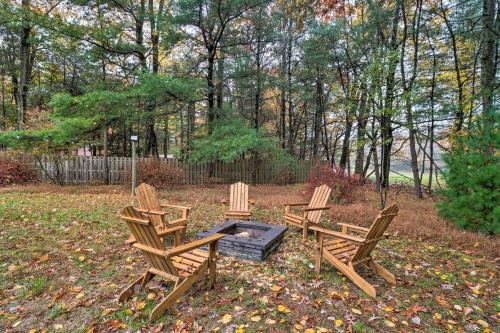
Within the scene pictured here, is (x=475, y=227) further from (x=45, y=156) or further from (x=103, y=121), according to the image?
(x=45, y=156)

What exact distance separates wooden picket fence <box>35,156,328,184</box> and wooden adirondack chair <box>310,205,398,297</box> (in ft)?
23.4

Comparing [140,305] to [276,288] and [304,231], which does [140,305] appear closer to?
[276,288]

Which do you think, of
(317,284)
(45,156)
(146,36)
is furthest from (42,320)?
(146,36)

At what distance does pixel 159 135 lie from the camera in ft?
58.7

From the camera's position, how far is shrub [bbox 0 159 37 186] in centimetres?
823

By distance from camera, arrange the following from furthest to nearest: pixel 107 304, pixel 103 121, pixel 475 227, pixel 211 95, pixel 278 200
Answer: pixel 211 95 → pixel 103 121 → pixel 278 200 → pixel 475 227 → pixel 107 304

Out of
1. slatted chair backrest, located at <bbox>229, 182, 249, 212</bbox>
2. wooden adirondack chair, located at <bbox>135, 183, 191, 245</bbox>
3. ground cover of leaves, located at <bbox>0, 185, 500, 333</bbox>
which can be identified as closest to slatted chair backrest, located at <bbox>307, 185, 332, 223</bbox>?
ground cover of leaves, located at <bbox>0, 185, 500, 333</bbox>

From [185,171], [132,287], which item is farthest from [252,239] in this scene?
[185,171]

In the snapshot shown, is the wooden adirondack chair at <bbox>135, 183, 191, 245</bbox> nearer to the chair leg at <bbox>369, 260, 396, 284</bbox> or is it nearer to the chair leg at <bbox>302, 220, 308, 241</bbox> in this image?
the chair leg at <bbox>302, 220, 308, 241</bbox>

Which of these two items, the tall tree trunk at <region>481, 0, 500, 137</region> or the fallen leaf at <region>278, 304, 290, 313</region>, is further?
the tall tree trunk at <region>481, 0, 500, 137</region>

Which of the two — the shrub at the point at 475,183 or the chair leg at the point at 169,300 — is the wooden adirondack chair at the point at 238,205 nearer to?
the chair leg at the point at 169,300

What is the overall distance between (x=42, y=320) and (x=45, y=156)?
865cm

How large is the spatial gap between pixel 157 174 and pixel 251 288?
22.5ft

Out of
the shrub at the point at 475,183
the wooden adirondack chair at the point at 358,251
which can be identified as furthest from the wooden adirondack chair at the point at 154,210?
the shrub at the point at 475,183
